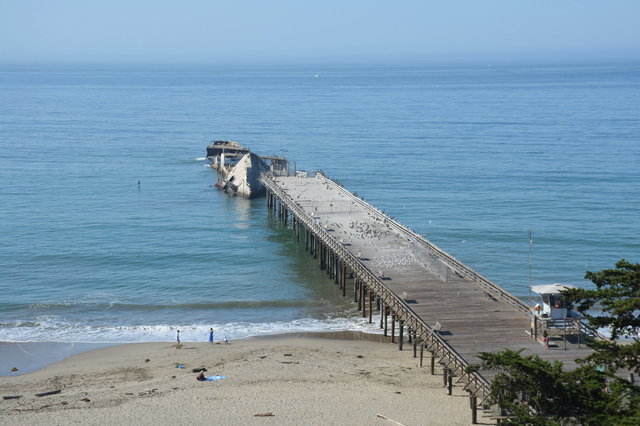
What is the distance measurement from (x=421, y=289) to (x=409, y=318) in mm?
4344

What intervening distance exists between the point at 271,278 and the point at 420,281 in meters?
14.5

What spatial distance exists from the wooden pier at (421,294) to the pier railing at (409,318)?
4 centimetres

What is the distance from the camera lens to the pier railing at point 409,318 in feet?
96.2

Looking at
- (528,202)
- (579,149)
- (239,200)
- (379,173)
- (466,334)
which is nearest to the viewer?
(466,334)

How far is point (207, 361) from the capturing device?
38125 millimetres

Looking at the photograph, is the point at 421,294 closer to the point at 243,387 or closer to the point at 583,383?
the point at 243,387

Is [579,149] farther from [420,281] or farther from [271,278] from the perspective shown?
[420,281]

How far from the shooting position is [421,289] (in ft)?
131

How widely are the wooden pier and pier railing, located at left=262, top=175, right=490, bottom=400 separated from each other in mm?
38

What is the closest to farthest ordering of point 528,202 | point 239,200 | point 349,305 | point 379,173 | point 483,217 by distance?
1. point 349,305
2. point 483,217
3. point 528,202
4. point 239,200
5. point 379,173

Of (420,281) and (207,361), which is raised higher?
(420,281)

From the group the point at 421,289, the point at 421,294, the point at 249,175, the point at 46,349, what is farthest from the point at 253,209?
the point at 421,294

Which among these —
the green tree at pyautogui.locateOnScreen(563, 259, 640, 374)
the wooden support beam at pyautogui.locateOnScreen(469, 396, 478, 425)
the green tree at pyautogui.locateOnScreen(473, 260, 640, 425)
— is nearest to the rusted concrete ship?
the wooden support beam at pyautogui.locateOnScreen(469, 396, 478, 425)

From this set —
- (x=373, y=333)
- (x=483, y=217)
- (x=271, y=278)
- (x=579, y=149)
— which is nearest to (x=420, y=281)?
(x=373, y=333)
